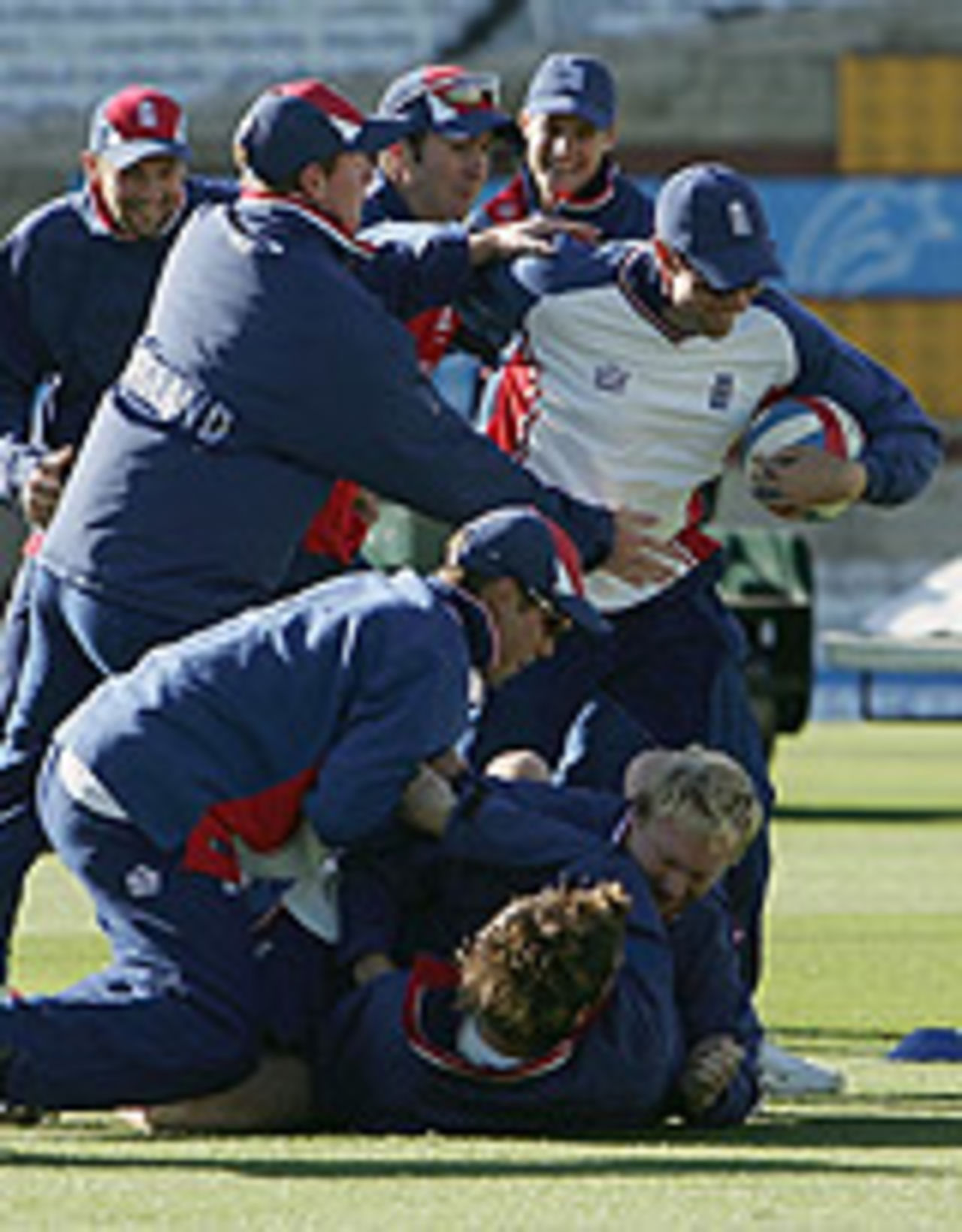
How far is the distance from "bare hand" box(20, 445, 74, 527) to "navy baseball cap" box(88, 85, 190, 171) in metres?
0.68

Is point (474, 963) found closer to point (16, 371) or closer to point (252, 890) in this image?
point (252, 890)

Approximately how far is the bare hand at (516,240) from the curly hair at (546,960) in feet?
6.20

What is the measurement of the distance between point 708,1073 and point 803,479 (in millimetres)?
1601

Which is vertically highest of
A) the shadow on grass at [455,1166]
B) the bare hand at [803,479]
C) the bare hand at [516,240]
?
the bare hand at [516,240]

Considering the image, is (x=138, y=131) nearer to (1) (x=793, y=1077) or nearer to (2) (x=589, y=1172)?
(1) (x=793, y=1077)

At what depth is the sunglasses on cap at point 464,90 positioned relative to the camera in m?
8.05

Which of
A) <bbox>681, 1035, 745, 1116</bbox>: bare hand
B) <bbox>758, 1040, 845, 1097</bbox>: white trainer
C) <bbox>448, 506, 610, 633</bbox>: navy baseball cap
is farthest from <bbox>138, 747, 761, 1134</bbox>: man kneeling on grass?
<bbox>758, 1040, 845, 1097</bbox>: white trainer

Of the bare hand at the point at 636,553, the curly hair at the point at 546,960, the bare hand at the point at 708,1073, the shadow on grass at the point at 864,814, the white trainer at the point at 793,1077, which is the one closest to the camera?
the curly hair at the point at 546,960

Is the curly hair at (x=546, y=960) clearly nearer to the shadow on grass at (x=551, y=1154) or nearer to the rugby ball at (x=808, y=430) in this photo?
the shadow on grass at (x=551, y=1154)

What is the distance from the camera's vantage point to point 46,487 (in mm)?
7719

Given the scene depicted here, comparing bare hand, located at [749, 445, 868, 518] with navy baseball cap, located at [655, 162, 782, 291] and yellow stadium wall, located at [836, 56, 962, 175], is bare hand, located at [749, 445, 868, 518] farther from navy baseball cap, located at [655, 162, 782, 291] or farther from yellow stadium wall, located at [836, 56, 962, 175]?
yellow stadium wall, located at [836, 56, 962, 175]

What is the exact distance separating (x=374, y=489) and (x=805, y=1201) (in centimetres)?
218

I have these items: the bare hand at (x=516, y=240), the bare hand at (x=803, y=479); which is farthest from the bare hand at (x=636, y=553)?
the bare hand at (x=516, y=240)

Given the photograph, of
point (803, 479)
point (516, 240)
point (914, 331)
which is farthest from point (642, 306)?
point (914, 331)
